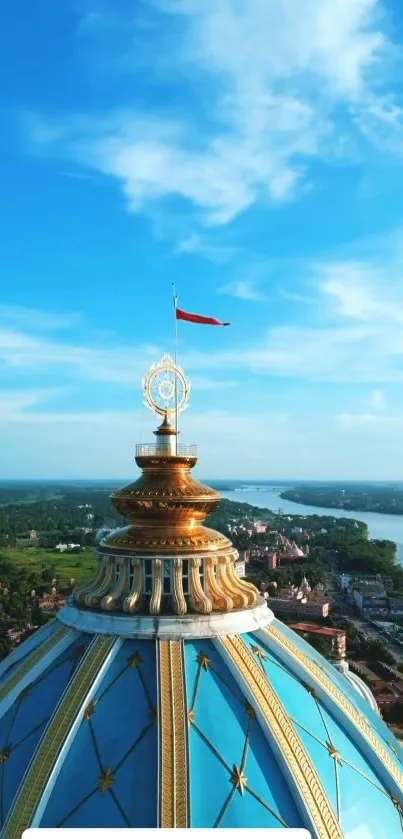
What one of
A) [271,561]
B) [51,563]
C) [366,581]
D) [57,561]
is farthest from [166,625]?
[57,561]

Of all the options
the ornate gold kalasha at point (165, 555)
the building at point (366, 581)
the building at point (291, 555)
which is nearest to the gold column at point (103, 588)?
the ornate gold kalasha at point (165, 555)

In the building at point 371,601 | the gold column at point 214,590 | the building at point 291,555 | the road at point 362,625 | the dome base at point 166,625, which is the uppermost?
the gold column at point 214,590

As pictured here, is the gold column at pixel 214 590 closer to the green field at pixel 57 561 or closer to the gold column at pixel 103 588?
the gold column at pixel 103 588

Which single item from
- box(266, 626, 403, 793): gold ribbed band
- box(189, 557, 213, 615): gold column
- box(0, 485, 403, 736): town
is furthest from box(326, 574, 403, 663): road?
box(189, 557, 213, 615): gold column

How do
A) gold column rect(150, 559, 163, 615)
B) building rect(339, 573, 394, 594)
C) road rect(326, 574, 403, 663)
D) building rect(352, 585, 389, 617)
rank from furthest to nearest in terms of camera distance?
building rect(339, 573, 394, 594), building rect(352, 585, 389, 617), road rect(326, 574, 403, 663), gold column rect(150, 559, 163, 615)

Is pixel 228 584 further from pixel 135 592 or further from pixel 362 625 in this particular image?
pixel 362 625

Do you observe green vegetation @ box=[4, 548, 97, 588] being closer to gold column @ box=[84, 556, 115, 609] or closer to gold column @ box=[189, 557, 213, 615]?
gold column @ box=[84, 556, 115, 609]
